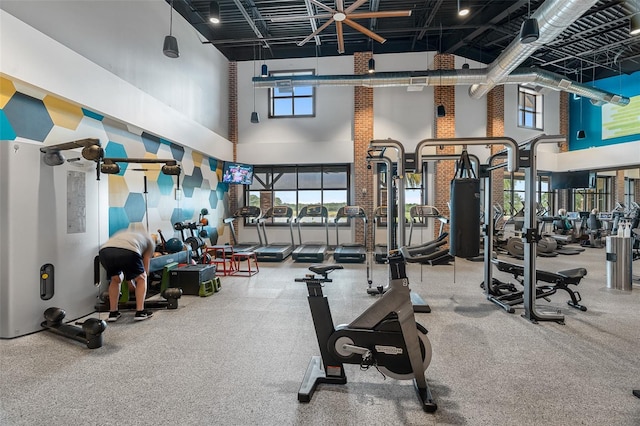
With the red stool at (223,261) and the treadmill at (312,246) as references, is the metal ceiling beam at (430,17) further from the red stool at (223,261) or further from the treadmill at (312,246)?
the red stool at (223,261)

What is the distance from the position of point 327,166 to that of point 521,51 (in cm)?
563

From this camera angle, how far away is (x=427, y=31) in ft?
28.5

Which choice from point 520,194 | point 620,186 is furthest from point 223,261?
point 620,186

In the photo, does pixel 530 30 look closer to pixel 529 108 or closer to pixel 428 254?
pixel 428 254

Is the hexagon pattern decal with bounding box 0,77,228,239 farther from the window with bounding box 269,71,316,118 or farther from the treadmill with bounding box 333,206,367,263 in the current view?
the treadmill with bounding box 333,206,367,263

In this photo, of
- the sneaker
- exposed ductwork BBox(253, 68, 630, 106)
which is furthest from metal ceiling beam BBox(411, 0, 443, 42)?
the sneaker

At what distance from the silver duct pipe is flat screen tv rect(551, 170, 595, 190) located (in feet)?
21.2

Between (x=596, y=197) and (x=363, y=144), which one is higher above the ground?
(x=363, y=144)

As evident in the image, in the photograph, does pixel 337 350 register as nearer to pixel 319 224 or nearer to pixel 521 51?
pixel 521 51

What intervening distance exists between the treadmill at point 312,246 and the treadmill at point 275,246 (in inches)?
11.0

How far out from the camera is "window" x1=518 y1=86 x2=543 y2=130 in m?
11.0

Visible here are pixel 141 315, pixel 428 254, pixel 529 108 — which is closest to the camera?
pixel 141 315

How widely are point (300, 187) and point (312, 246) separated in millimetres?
2153

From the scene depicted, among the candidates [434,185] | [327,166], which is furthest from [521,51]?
[327,166]
